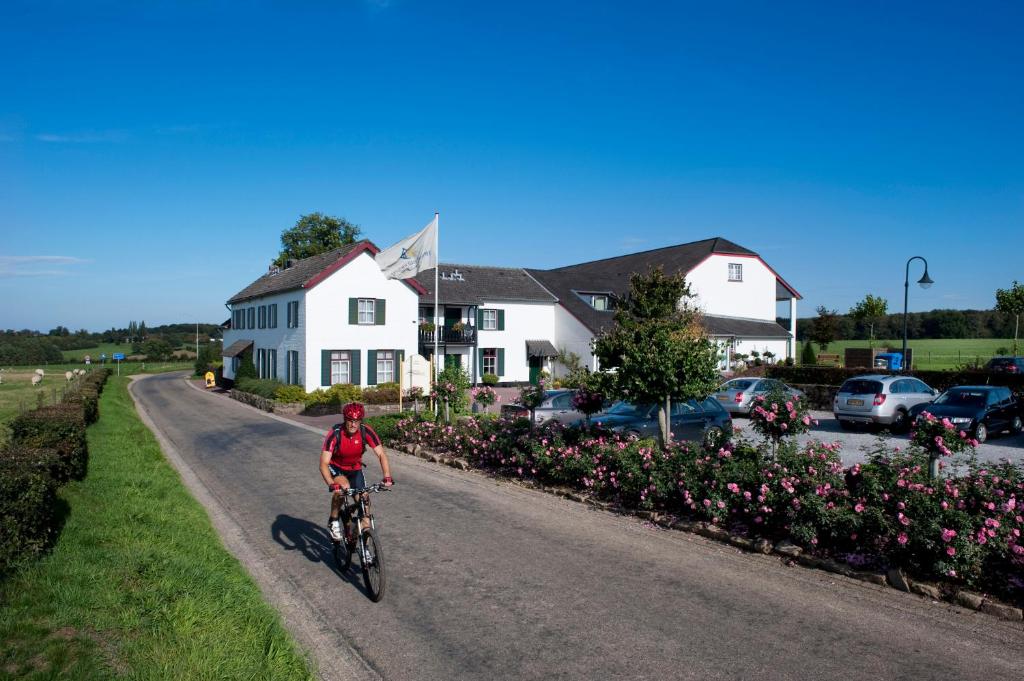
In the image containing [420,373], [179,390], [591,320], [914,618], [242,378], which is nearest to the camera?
[914,618]

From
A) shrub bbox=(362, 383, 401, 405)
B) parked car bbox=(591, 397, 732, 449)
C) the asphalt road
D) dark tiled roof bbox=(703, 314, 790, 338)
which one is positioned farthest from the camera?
dark tiled roof bbox=(703, 314, 790, 338)

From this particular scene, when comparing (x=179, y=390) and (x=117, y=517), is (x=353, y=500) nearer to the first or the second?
(x=117, y=517)

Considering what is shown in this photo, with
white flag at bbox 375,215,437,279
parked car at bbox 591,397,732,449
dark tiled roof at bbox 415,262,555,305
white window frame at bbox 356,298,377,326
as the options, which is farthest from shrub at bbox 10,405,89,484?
dark tiled roof at bbox 415,262,555,305

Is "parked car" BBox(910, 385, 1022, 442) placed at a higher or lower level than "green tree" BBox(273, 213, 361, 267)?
lower

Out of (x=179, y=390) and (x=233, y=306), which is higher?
(x=233, y=306)

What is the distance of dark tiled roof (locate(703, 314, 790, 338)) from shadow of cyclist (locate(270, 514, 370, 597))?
32.3 m

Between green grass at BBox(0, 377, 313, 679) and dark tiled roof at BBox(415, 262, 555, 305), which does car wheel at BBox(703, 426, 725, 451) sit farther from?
dark tiled roof at BBox(415, 262, 555, 305)

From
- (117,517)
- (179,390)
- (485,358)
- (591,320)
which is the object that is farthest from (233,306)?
(117,517)

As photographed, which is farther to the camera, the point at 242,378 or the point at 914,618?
the point at 242,378

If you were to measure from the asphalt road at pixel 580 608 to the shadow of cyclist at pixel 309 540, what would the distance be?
0.04 metres

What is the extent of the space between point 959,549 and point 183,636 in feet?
22.9

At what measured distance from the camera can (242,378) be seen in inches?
1478

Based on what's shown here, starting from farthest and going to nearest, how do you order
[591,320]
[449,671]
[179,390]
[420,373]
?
1. [179,390]
2. [591,320]
3. [420,373]
4. [449,671]

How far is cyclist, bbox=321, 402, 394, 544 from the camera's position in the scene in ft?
23.3
